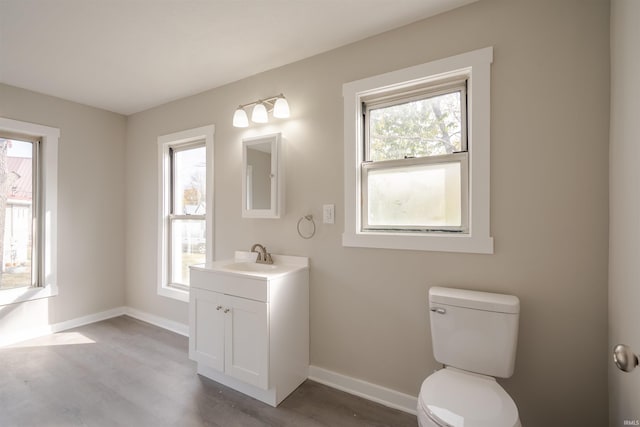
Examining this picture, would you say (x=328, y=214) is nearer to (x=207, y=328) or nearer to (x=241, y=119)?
(x=241, y=119)

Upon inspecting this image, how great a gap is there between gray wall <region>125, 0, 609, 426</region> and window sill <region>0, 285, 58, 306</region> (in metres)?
2.67

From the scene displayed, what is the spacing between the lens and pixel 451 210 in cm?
182

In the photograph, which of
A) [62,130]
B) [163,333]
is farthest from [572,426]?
[62,130]

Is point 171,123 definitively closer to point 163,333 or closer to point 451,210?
→ point 163,333

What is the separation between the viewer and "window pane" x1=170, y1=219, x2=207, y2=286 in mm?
3061

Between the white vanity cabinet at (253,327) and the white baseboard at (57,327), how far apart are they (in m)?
1.94

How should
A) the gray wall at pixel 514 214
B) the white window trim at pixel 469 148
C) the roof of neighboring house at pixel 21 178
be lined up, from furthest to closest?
the roof of neighboring house at pixel 21 178 → the white window trim at pixel 469 148 → the gray wall at pixel 514 214

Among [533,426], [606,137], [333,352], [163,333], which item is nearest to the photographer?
[606,137]

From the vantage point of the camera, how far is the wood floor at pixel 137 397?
1762 mm

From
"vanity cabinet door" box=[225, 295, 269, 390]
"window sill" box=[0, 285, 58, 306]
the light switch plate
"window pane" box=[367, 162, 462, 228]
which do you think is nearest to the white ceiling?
"window pane" box=[367, 162, 462, 228]

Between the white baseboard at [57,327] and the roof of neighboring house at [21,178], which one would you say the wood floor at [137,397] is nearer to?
the white baseboard at [57,327]

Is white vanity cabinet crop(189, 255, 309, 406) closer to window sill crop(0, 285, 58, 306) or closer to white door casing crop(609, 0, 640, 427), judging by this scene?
white door casing crop(609, 0, 640, 427)

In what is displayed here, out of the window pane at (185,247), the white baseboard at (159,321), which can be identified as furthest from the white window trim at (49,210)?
the window pane at (185,247)

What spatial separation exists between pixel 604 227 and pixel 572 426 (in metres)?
1.02
